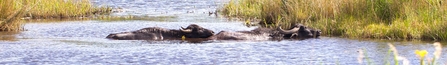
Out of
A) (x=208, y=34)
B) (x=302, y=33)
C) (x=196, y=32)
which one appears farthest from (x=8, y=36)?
(x=302, y=33)

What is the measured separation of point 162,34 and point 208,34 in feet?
2.31

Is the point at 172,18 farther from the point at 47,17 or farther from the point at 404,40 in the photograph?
the point at 404,40

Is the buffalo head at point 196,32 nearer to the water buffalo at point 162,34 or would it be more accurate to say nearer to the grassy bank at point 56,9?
the water buffalo at point 162,34

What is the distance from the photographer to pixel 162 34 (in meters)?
13.2

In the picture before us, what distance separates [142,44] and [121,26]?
5.13m

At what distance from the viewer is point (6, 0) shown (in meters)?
15.1

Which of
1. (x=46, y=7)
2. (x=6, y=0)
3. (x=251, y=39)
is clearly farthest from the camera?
(x=46, y=7)

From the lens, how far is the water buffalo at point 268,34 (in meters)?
13.0

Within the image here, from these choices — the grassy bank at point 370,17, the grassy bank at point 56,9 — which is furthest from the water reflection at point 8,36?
the grassy bank at point 370,17

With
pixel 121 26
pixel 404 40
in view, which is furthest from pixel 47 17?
pixel 404 40

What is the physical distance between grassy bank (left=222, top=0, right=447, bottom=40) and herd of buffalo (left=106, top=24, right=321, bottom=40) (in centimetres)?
83

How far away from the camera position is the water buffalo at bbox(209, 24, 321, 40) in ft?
42.5

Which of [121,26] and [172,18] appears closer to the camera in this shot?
[121,26]

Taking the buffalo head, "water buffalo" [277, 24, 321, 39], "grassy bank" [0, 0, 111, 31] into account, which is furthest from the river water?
"grassy bank" [0, 0, 111, 31]
